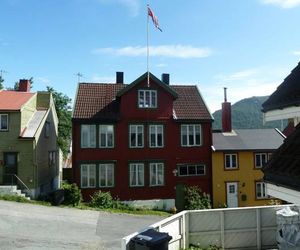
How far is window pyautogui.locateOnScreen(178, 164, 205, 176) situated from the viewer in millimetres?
30219

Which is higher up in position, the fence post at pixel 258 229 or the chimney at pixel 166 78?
the chimney at pixel 166 78

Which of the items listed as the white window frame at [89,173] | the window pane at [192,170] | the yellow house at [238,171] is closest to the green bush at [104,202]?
the white window frame at [89,173]

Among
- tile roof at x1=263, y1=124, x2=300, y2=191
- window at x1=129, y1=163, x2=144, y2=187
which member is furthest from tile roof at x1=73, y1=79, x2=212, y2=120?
tile roof at x1=263, y1=124, x2=300, y2=191

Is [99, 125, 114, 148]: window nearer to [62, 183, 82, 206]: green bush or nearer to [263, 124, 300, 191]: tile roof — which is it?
[62, 183, 82, 206]: green bush

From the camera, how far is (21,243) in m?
14.9

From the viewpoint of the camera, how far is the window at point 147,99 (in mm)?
29594

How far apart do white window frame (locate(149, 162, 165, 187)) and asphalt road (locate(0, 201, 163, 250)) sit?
5.73m

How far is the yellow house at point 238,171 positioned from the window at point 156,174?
14.5 ft

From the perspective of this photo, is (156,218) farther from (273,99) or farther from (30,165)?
(273,99)

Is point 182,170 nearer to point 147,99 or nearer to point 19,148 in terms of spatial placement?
point 147,99

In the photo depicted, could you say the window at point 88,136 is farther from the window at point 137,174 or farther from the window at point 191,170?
the window at point 191,170

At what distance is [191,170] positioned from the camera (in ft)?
100

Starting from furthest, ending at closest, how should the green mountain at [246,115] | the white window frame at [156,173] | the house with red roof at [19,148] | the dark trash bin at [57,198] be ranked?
the green mountain at [246,115] < the white window frame at [156,173] < the house with red roof at [19,148] < the dark trash bin at [57,198]

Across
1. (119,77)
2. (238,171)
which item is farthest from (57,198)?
(238,171)
